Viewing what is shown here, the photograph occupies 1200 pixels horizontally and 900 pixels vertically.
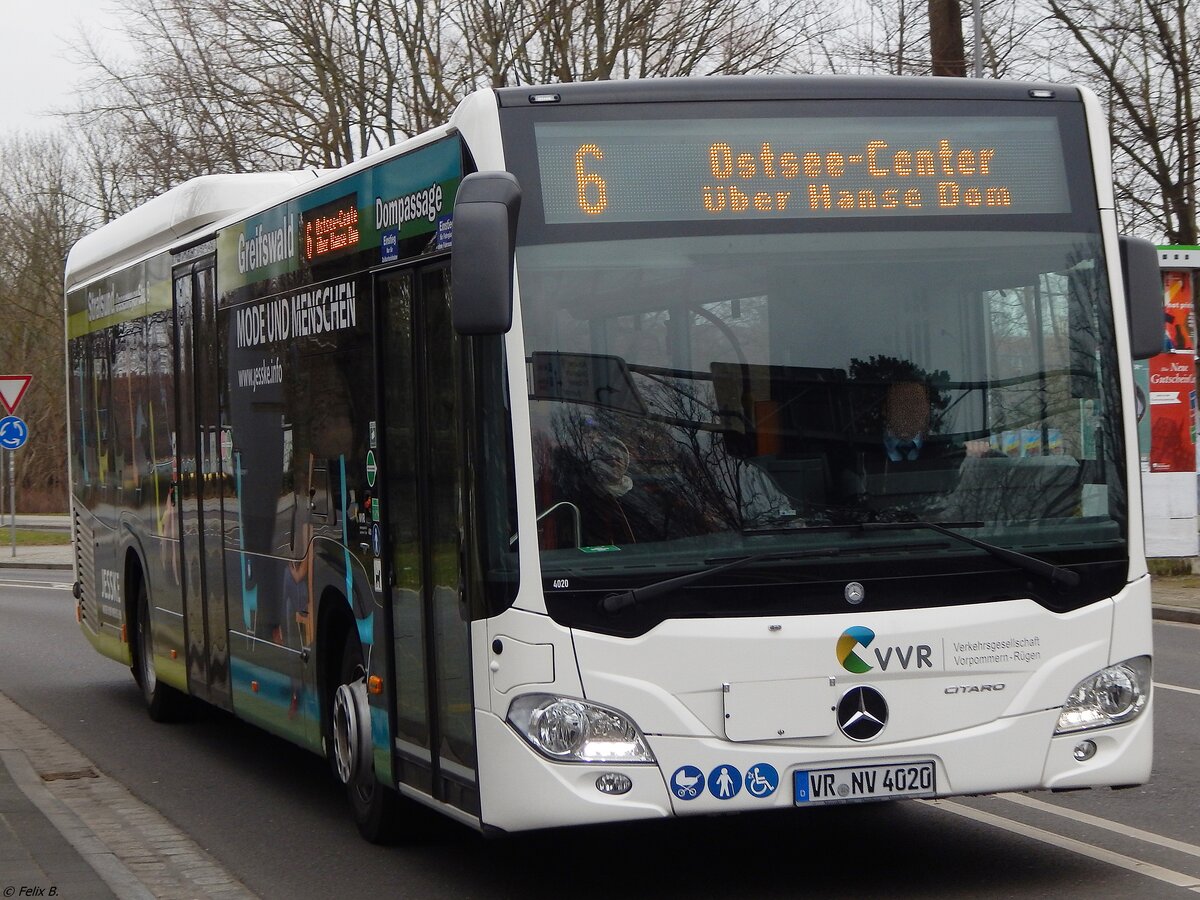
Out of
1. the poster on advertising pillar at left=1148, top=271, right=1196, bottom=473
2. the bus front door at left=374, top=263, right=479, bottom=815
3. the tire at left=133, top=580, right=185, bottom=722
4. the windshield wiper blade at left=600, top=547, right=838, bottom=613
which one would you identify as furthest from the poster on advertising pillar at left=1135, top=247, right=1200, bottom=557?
the windshield wiper blade at left=600, top=547, right=838, bottom=613

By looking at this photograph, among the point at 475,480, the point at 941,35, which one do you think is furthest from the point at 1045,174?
the point at 941,35

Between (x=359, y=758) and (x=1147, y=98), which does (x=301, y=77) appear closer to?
(x=1147, y=98)

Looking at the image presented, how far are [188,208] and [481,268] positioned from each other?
18.6 ft

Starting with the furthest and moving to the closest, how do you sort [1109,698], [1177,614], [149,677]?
1. [1177,614]
2. [149,677]
3. [1109,698]

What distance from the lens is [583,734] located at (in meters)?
6.08

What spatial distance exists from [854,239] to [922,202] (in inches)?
12.2

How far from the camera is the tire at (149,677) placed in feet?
40.7

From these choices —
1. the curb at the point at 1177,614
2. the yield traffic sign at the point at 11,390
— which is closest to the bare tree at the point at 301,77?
the yield traffic sign at the point at 11,390

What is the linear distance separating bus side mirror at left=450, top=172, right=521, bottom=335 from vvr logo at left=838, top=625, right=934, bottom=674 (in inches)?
60.7

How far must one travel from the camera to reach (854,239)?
21.1 feet

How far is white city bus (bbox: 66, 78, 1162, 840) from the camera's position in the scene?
6.11 m

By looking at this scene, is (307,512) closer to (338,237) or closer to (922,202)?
(338,237)

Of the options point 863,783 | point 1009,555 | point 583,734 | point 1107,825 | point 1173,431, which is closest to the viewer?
point 583,734

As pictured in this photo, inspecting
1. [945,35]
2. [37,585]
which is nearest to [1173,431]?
[945,35]
